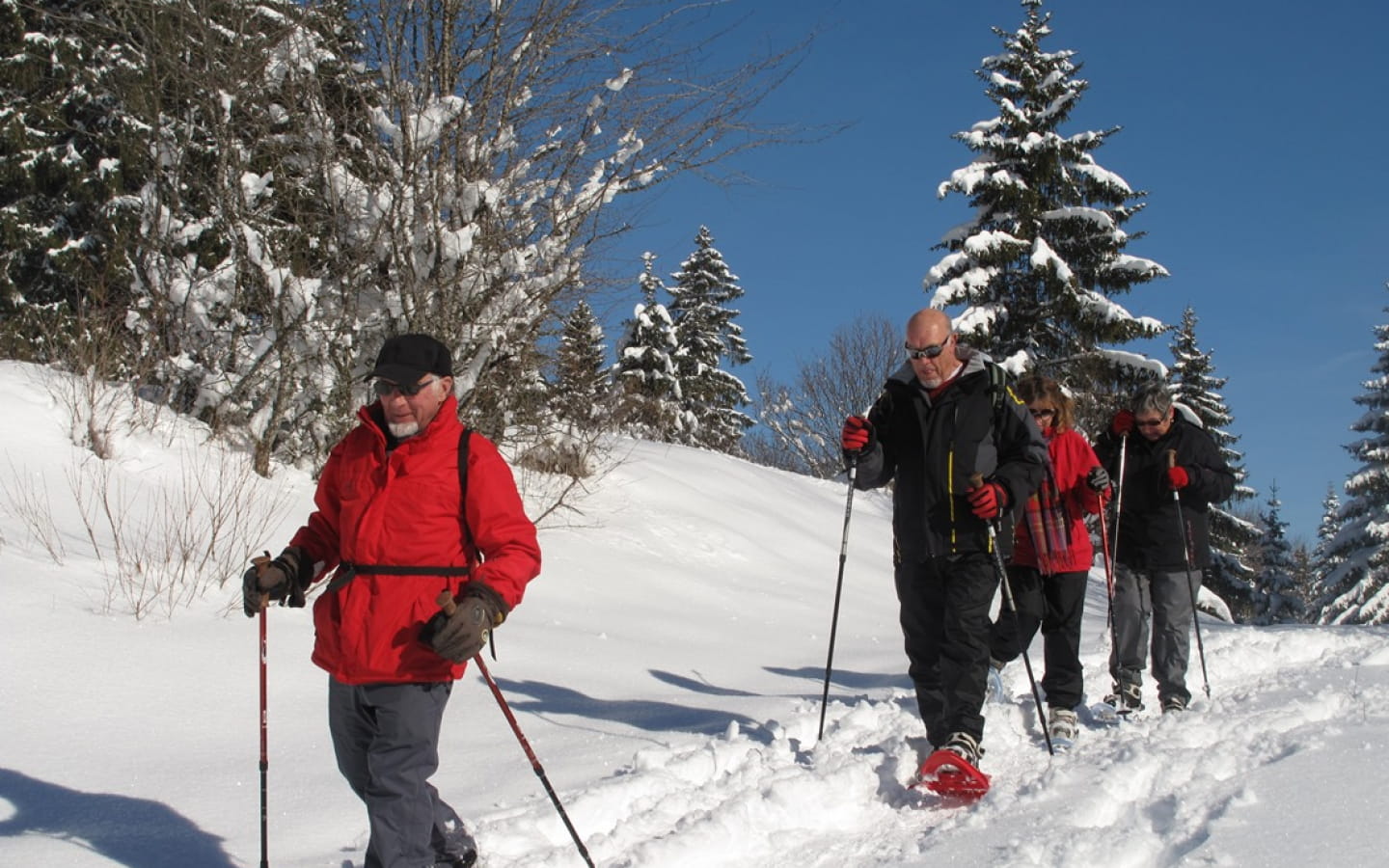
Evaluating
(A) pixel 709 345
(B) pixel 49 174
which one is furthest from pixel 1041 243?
(B) pixel 49 174

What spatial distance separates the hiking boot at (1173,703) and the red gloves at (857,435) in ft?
8.71

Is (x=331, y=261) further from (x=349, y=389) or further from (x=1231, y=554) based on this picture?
(x=1231, y=554)

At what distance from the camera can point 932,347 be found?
446 centimetres

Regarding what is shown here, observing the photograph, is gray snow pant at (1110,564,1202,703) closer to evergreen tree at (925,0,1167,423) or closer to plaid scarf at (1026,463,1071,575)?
plaid scarf at (1026,463,1071,575)

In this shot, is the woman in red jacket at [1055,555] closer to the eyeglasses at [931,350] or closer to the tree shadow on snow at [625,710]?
the eyeglasses at [931,350]

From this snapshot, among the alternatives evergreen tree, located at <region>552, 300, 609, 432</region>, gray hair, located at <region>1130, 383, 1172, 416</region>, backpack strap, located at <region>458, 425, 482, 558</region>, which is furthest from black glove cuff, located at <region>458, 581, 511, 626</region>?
evergreen tree, located at <region>552, 300, 609, 432</region>

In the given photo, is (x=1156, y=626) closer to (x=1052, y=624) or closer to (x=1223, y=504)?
(x=1052, y=624)

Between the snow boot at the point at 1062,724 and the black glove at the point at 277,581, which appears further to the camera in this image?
the snow boot at the point at 1062,724

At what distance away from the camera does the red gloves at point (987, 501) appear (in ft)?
13.8

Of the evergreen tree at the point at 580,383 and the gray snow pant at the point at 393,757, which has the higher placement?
the evergreen tree at the point at 580,383

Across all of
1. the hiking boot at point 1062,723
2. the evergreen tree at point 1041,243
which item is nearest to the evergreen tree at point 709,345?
the evergreen tree at point 1041,243

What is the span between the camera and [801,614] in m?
11.1

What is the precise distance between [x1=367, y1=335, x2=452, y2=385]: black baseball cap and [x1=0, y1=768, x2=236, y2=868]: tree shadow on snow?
1747 millimetres

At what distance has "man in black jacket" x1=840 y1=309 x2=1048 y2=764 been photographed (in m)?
4.34
